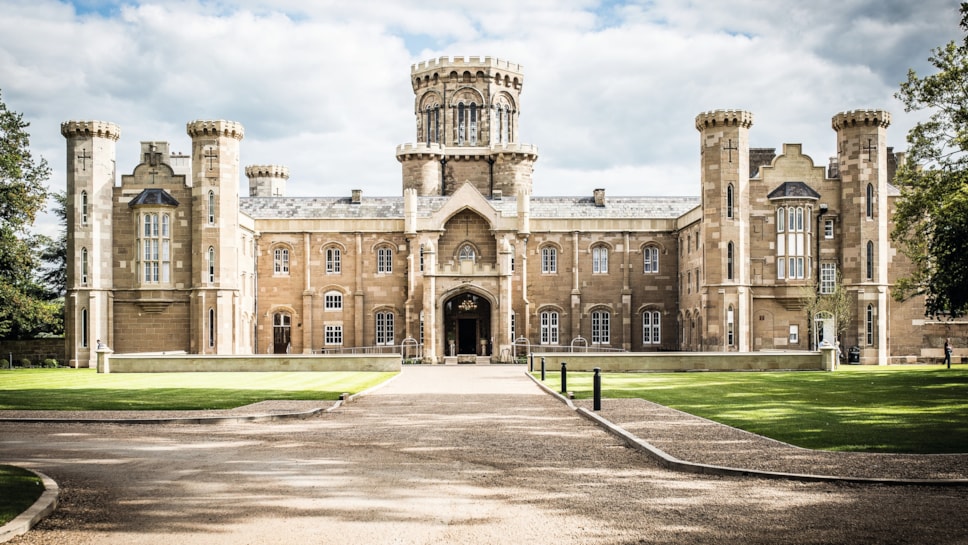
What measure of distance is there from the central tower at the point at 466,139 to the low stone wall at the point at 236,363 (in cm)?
2498

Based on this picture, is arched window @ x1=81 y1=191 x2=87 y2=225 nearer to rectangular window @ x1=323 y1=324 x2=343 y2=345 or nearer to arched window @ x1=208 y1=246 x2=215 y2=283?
arched window @ x1=208 y1=246 x2=215 y2=283

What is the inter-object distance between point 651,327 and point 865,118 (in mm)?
17904

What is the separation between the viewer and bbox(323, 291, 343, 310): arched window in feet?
200

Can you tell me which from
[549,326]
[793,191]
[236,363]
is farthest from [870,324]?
[236,363]

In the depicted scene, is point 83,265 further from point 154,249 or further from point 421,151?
point 421,151

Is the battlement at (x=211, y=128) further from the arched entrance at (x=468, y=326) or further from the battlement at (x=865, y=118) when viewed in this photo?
the battlement at (x=865, y=118)

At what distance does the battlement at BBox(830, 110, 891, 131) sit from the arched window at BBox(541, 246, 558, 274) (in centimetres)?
1864

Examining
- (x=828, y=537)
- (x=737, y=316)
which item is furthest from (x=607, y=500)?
(x=737, y=316)

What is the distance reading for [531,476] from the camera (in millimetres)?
13398

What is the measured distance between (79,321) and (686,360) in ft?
106

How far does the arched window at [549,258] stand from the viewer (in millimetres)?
61312

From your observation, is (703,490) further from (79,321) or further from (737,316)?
(79,321)

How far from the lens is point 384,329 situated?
6106 centimetres

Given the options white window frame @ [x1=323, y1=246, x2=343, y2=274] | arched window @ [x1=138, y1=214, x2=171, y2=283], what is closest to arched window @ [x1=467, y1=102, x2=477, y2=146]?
white window frame @ [x1=323, y1=246, x2=343, y2=274]
